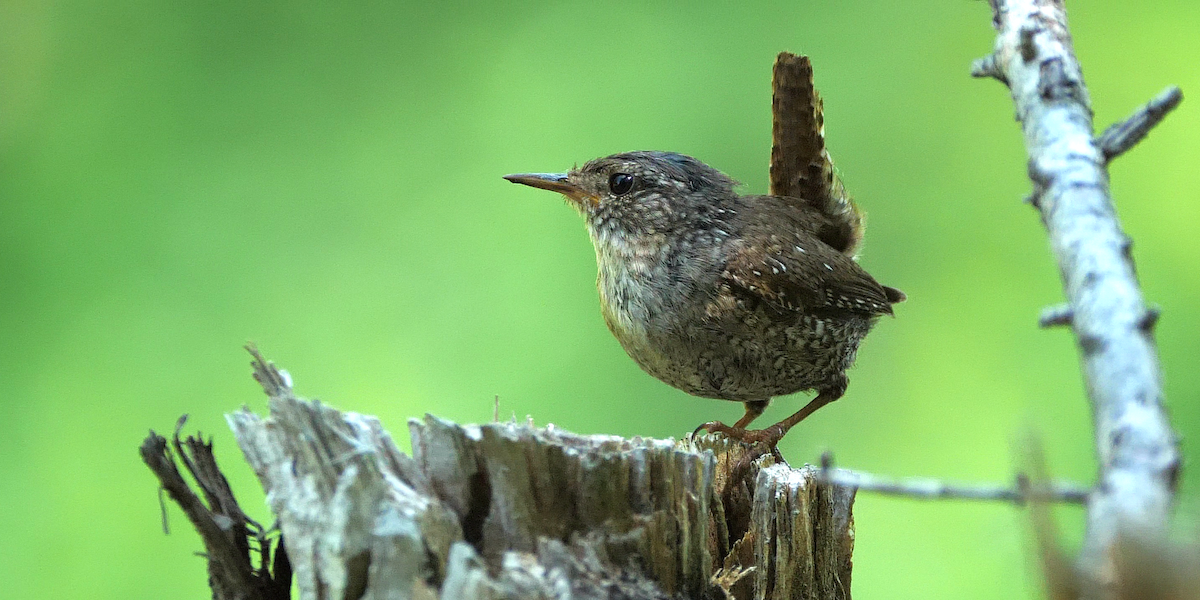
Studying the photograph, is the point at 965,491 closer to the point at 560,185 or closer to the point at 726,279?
the point at 726,279

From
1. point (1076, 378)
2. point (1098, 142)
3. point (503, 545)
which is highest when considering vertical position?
point (1076, 378)

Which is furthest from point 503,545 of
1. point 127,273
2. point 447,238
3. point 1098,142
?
point 127,273

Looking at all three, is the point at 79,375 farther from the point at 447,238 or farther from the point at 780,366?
the point at 780,366

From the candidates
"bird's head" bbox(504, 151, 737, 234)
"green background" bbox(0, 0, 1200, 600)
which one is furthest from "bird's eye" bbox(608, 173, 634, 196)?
"green background" bbox(0, 0, 1200, 600)

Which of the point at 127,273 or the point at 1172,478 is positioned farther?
the point at 127,273

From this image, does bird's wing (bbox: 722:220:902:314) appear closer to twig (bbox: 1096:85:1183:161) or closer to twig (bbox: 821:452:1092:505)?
twig (bbox: 1096:85:1183:161)

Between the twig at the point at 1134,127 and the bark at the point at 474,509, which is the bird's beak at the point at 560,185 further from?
the twig at the point at 1134,127
